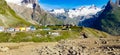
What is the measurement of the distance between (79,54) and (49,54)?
38.3 ft

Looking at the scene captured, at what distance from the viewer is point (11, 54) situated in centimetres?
8144

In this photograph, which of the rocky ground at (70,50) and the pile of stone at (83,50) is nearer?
the pile of stone at (83,50)

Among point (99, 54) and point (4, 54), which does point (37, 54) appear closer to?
point (4, 54)

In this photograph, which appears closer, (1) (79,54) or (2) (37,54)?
(1) (79,54)

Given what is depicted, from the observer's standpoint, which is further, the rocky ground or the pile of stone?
the rocky ground

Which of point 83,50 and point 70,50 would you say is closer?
point 70,50

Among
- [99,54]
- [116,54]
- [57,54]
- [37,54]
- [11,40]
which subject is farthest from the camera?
[11,40]

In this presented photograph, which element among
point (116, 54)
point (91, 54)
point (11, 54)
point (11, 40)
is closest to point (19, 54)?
point (11, 54)

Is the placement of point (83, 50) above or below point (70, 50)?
below

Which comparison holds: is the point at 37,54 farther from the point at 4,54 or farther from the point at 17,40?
the point at 17,40

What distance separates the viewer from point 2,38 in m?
198

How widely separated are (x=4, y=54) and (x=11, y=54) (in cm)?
189

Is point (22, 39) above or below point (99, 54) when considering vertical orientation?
below

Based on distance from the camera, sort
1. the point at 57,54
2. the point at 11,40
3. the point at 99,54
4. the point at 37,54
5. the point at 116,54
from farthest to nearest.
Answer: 1. the point at 11,40
2. the point at 37,54
3. the point at 57,54
4. the point at 99,54
5. the point at 116,54
